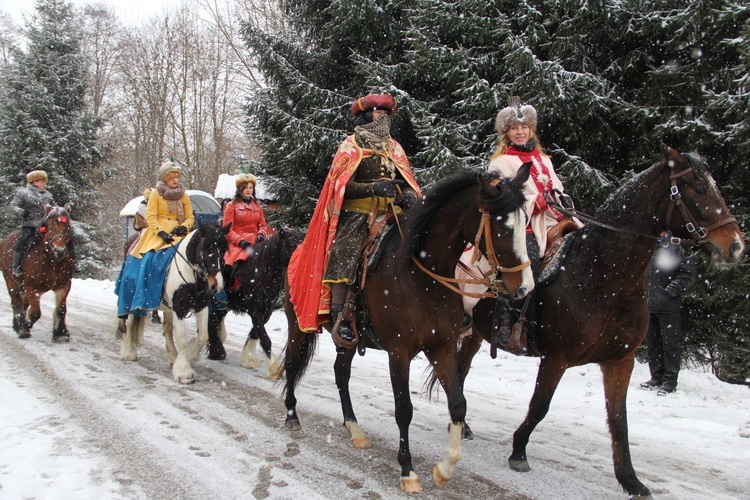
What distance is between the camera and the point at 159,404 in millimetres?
5609

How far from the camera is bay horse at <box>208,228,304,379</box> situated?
7.18 m

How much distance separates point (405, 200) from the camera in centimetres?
432

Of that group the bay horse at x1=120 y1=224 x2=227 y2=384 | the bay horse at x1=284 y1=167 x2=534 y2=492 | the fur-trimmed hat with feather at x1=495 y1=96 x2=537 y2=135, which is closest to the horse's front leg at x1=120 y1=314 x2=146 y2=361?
the bay horse at x1=120 y1=224 x2=227 y2=384

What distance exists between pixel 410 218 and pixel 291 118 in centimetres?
770

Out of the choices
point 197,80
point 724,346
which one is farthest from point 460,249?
point 197,80

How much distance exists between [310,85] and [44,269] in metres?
6.18

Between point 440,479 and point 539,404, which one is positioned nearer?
point 440,479

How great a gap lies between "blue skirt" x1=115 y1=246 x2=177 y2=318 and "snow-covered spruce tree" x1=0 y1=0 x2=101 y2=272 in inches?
635

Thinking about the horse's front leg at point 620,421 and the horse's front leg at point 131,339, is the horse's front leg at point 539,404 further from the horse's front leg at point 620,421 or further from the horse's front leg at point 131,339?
the horse's front leg at point 131,339

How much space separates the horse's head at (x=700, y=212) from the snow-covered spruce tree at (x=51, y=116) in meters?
22.7

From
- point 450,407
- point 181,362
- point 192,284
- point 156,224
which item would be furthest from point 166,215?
point 450,407

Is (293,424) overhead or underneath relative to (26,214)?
underneath

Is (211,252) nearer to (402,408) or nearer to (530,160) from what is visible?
(402,408)

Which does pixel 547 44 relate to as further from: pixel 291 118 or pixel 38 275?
pixel 38 275
